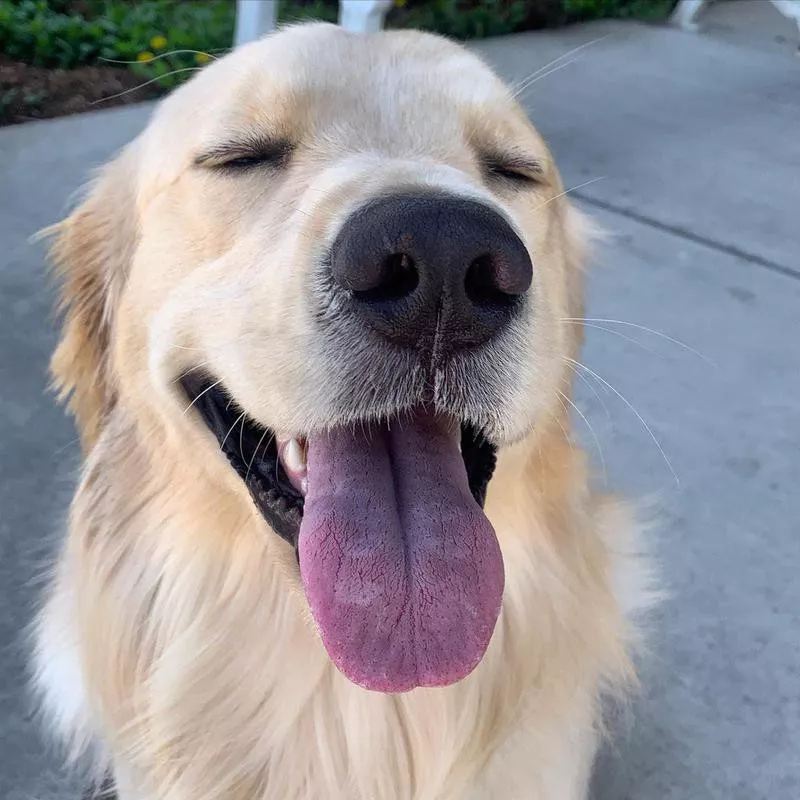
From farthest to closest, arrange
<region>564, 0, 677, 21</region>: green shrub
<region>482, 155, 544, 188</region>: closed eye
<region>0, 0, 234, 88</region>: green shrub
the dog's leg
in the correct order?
the dog's leg → <region>564, 0, 677, 21</region>: green shrub → <region>0, 0, 234, 88</region>: green shrub → <region>482, 155, 544, 188</region>: closed eye

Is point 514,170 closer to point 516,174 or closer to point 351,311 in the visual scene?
point 516,174

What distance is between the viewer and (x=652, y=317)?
13.1 feet

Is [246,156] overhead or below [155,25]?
overhead

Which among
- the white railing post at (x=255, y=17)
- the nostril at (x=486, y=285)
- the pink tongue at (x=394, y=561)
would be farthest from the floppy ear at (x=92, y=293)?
the white railing post at (x=255, y=17)

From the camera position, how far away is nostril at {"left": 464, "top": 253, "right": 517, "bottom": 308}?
1.32m

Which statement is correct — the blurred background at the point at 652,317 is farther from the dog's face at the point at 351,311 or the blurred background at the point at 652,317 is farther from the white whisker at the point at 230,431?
the white whisker at the point at 230,431

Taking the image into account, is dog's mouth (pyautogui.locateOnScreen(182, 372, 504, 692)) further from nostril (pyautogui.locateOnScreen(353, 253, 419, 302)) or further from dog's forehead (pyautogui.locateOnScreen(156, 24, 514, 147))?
dog's forehead (pyautogui.locateOnScreen(156, 24, 514, 147))

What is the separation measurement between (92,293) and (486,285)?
1125 millimetres

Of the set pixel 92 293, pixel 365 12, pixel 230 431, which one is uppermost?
pixel 230 431

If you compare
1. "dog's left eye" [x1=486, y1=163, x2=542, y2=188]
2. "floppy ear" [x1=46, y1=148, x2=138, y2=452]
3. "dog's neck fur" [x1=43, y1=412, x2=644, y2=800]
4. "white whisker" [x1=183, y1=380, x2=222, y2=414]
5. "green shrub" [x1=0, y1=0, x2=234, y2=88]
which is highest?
"dog's left eye" [x1=486, y1=163, x2=542, y2=188]

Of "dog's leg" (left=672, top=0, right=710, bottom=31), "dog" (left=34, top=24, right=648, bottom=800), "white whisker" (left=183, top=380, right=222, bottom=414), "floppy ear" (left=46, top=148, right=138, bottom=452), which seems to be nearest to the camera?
"dog" (left=34, top=24, right=648, bottom=800)

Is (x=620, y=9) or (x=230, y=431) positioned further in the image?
(x=620, y=9)

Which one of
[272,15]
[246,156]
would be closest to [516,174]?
[246,156]

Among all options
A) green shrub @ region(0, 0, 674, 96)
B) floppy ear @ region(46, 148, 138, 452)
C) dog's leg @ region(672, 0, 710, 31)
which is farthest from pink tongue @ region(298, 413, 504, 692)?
dog's leg @ region(672, 0, 710, 31)
